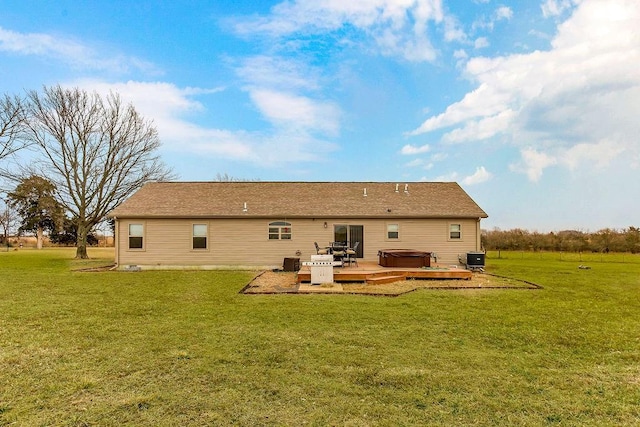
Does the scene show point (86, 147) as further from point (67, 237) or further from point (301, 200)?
point (67, 237)

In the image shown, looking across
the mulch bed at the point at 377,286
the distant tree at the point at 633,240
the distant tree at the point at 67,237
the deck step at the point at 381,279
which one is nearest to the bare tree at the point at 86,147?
the mulch bed at the point at 377,286

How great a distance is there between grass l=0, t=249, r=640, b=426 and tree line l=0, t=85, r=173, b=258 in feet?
56.9

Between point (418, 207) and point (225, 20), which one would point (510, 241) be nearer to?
point (418, 207)

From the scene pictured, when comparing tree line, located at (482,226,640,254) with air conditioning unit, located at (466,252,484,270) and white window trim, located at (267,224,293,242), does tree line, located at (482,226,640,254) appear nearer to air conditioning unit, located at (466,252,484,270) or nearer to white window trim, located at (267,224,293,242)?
air conditioning unit, located at (466,252,484,270)

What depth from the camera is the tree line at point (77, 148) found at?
22.2m

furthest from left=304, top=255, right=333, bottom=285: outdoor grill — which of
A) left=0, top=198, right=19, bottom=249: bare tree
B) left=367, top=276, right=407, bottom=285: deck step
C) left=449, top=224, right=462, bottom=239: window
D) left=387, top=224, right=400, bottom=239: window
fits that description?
left=0, top=198, right=19, bottom=249: bare tree

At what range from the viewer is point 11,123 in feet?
73.2

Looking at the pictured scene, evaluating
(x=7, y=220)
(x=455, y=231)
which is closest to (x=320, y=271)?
(x=455, y=231)

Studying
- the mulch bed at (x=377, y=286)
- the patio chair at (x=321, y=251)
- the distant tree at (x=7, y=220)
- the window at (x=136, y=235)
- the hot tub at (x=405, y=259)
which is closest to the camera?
the mulch bed at (x=377, y=286)

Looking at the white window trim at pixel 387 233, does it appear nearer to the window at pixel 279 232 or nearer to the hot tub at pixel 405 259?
the hot tub at pixel 405 259

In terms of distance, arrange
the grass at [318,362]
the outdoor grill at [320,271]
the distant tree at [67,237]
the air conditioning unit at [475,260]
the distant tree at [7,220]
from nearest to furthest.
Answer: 1. the grass at [318,362]
2. the outdoor grill at [320,271]
3. the air conditioning unit at [475,260]
4. the distant tree at [7,220]
5. the distant tree at [67,237]

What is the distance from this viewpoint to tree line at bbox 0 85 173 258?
2216cm

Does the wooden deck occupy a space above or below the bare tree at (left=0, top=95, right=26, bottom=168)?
below

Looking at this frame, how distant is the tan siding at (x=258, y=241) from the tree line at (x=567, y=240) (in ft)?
40.2
